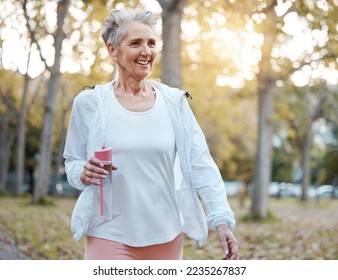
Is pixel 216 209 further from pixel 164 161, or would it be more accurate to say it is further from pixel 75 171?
pixel 75 171

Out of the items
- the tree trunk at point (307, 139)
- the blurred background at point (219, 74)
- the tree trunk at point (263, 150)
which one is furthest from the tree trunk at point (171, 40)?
the tree trunk at point (307, 139)

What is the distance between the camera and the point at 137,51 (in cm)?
305

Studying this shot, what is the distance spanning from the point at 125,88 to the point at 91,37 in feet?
74.3

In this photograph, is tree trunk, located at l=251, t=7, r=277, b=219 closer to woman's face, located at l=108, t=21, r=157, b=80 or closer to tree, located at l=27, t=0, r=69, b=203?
tree, located at l=27, t=0, r=69, b=203

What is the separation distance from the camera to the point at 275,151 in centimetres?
4666

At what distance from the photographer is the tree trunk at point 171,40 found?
1005cm

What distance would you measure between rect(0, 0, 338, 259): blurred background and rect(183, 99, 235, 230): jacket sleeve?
11.7 feet

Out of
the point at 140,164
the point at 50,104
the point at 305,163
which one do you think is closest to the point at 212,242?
the point at 140,164

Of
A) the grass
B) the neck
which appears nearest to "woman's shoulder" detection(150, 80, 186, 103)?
the neck

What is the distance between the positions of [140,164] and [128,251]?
0.42 metres

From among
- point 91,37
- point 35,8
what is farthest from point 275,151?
point 35,8

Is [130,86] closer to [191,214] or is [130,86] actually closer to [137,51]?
[137,51]

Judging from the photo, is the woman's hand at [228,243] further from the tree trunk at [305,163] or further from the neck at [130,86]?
the tree trunk at [305,163]

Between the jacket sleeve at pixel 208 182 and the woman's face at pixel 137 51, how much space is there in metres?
0.28
